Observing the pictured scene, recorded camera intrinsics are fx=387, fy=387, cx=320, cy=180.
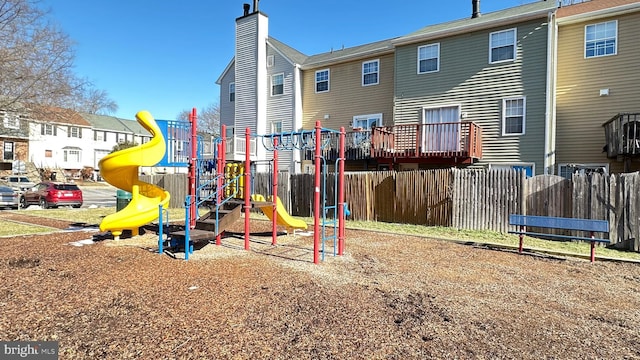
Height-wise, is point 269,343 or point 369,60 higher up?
point 369,60

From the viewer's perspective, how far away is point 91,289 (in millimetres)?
5754

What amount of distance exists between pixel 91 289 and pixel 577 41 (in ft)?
62.6

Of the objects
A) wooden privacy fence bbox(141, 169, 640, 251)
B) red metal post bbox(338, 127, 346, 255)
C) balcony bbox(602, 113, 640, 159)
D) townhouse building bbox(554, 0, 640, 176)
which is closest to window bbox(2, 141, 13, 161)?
wooden privacy fence bbox(141, 169, 640, 251)

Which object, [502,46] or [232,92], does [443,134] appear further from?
[232,92]

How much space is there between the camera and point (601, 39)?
1569 cm

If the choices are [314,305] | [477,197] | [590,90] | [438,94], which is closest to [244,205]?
[314,305]

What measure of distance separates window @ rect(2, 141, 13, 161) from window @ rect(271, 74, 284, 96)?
34807 mm

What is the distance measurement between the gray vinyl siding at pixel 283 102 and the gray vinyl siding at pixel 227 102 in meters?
3.44

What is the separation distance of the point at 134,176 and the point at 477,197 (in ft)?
35.6

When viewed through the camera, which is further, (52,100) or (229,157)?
(229,157)

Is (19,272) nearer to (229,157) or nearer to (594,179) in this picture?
(594,179)

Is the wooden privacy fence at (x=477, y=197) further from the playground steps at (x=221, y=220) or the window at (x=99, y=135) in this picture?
the window at (x=99, y=135)

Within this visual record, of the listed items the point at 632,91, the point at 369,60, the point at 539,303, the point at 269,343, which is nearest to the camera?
the point at 269,343

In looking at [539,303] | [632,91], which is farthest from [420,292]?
[632,91]
